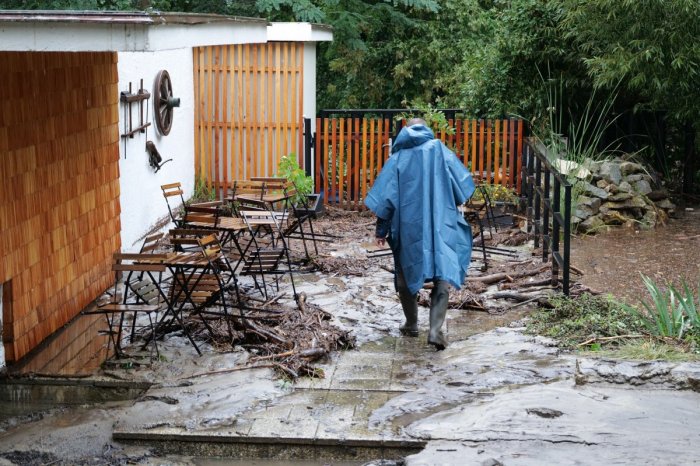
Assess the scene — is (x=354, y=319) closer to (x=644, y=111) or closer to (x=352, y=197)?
(x=352, y=197)

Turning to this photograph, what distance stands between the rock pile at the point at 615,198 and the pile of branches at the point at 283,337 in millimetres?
5137

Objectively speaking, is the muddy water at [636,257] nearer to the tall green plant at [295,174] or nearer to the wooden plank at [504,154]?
the wooden plank at [504,154]

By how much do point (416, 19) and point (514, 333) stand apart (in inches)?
569

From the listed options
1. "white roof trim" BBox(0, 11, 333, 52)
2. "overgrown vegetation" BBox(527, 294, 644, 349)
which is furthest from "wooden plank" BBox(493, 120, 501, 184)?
"white roof trim" BBox(0, 11, 333, 52)

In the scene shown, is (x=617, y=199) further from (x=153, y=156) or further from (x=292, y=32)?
(x=153, y=156)

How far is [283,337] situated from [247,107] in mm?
7390

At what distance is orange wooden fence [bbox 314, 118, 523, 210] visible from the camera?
47.7 feet

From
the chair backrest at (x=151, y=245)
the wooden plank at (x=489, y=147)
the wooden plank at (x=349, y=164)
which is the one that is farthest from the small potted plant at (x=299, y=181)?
the chair backrest at (x=151, y=245)

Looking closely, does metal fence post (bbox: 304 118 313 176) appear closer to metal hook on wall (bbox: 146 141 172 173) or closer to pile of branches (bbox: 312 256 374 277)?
metal hook on wall (bbox: 146 141 172 173)

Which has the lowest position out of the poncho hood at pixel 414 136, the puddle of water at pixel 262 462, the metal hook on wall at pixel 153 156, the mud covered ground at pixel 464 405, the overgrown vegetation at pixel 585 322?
the puddle of water at pixel 262 462

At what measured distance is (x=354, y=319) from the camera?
8992 millimetres

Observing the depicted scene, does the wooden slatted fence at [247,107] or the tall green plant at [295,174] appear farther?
the wooden slatted fence at [247,107]

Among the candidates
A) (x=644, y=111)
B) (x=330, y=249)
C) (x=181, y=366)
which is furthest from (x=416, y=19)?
(x=181, y=366)

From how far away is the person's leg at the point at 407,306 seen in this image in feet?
27.2
